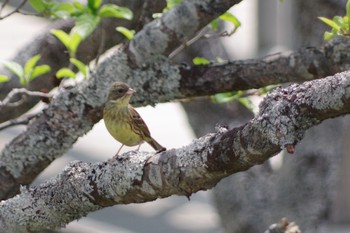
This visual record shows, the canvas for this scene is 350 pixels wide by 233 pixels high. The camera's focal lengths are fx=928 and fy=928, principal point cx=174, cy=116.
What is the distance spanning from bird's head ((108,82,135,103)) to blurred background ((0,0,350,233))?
375 mm

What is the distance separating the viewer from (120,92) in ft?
10.6

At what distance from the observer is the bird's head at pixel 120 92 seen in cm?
311

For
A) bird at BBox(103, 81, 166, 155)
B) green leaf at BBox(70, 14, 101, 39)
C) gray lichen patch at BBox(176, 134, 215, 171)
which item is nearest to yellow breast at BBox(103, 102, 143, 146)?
bird at BBox(103, 81, 166, 155)

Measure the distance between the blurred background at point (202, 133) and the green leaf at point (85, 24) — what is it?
63cm

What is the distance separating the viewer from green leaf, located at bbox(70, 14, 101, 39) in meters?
2.97

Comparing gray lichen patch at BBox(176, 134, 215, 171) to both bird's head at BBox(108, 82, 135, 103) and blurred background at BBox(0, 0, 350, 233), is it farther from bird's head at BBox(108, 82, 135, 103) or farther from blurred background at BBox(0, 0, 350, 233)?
blurred background at BBox(0, 0, 350, 233)

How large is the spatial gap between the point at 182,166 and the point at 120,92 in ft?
3.33

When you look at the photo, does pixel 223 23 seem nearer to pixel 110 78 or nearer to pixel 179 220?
pixel 110 78

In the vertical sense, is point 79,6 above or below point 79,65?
above

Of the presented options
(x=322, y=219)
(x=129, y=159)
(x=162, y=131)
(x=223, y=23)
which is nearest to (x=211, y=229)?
(x=162, y=131)

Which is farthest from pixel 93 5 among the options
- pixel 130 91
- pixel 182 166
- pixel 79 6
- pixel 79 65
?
pixel 182 166

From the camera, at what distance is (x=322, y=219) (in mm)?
4008

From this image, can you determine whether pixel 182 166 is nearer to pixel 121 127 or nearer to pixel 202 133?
pixel 121 127

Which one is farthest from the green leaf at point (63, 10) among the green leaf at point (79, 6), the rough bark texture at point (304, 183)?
the rough bark texture at point (304, 183)
